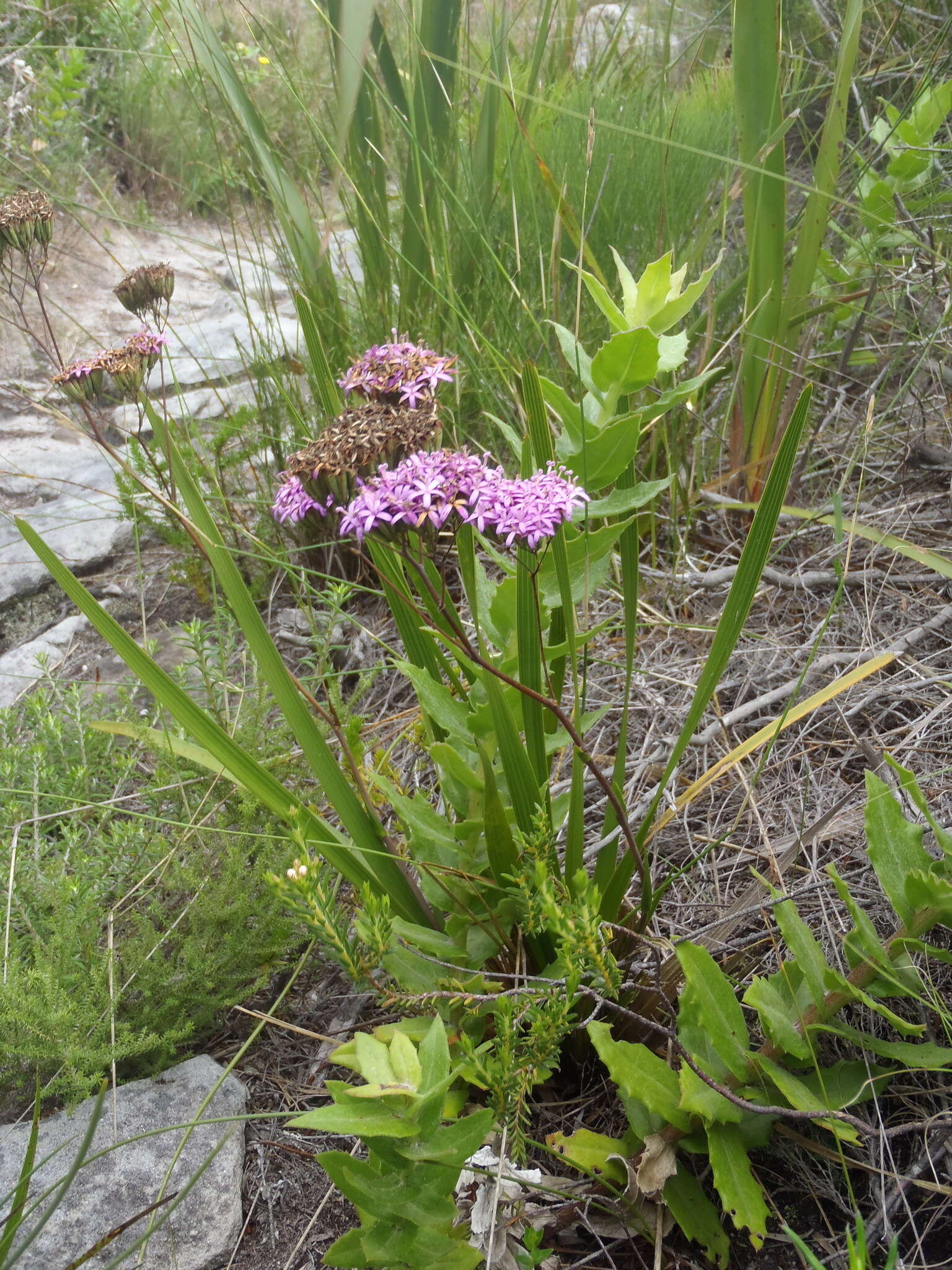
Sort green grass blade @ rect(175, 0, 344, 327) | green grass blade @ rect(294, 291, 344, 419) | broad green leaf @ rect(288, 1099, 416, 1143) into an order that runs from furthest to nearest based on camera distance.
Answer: green grass blade @ rect(175, 0, 344, 327) < green grass blade @ rect(294, 291, 344, 419) < broad green leaf @ rect(288, 1099, 416, 1143)

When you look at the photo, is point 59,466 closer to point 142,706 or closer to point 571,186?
point 142,706

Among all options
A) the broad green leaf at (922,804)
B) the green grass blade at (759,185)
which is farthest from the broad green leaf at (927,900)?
the green grass blade at (759,185)

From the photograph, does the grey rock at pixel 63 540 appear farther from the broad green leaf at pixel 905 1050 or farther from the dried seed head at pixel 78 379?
the broad green leaf at pixel 905 1050

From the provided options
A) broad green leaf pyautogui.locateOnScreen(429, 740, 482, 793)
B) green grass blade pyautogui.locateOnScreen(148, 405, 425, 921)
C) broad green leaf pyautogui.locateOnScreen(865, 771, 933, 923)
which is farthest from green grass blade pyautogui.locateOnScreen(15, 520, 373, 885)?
broad green leaf pyautogui.locateOnScreen(865, 771, 933, 923)

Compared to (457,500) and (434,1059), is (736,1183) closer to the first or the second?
(434,1059)

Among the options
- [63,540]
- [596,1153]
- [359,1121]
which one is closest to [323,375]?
[359,1121]

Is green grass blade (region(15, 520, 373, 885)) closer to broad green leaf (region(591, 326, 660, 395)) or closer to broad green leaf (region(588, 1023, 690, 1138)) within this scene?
broad green leaf (region(588, 1023, 690, 1138))
